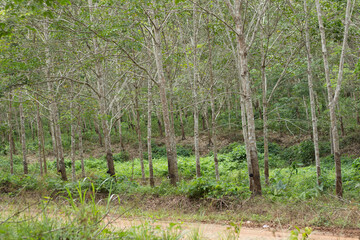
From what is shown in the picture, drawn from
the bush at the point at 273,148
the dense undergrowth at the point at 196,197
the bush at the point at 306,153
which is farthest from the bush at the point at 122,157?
the bush at the point at 306,153

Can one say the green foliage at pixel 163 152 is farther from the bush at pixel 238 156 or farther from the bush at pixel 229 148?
the bush at pixel 238 156

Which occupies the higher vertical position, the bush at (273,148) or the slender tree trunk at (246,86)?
the slender tree trunk at (246,86)

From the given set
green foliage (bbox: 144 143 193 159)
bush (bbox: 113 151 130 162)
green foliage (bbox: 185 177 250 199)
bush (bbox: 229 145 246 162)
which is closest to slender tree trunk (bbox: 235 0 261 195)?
green foliage (bbox: 185 177 250 199)

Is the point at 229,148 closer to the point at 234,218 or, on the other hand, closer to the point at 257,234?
the point at 234,218

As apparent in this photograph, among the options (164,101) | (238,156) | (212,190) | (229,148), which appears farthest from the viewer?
(229,148)

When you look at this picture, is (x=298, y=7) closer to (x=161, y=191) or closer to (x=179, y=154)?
(x=161, y=191)

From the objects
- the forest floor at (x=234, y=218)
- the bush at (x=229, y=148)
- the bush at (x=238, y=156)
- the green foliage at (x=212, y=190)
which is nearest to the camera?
the forest floor at (x=234, y=218)

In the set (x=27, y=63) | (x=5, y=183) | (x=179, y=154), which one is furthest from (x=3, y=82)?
(x=179, y=154)

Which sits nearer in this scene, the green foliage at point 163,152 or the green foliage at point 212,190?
the green foliage at point 212,190

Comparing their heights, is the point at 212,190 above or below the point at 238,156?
above

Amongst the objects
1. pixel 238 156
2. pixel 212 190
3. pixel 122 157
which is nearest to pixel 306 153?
pixel 238 156

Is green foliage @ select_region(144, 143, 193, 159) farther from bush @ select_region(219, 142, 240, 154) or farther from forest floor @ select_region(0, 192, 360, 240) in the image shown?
forest floor @ select_region(0, 192, 360, 240)

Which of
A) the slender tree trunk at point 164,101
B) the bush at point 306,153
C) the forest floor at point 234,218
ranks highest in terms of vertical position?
the slender tree trunk at point 164,101

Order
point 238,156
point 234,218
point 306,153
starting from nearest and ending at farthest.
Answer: point 234,218
point 306,153
point 238,156
